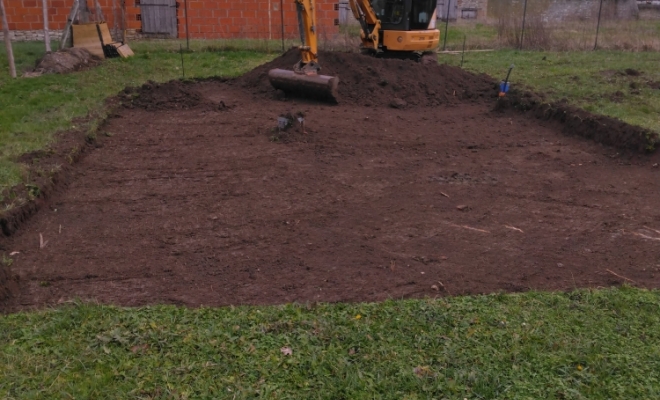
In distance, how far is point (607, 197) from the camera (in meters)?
7.67

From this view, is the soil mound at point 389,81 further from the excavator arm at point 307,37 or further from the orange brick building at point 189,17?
the orange brick building at point 189,17

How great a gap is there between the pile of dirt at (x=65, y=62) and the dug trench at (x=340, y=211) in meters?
4.75

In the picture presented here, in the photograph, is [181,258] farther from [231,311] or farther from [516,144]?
[516,144]

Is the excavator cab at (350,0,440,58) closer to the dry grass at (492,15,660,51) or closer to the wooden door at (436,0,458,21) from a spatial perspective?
the dry grass at (492,15,660,51)

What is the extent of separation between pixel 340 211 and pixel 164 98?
7.24m

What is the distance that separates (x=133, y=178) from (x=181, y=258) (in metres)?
2.90

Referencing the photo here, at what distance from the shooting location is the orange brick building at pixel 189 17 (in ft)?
77.3

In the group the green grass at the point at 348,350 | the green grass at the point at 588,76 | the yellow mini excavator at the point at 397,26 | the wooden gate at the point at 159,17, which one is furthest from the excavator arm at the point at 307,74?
the wooden gate at the point at 159,17

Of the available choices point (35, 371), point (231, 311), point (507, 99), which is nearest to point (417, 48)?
point (507, 99)

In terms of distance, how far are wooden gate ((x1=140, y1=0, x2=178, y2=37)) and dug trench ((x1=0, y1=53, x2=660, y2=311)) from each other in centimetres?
1352

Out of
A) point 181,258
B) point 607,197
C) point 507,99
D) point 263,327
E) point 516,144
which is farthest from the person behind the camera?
point 507,99

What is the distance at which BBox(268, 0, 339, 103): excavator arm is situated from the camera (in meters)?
12.5

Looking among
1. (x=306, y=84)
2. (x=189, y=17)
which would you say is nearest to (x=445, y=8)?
(x=189, y=17)

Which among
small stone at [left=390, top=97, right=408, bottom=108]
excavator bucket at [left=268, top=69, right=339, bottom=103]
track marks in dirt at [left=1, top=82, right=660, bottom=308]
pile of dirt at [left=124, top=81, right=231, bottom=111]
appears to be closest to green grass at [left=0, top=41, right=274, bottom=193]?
pile of dirt at [left=124, top=81, right=231, bottom=111]
